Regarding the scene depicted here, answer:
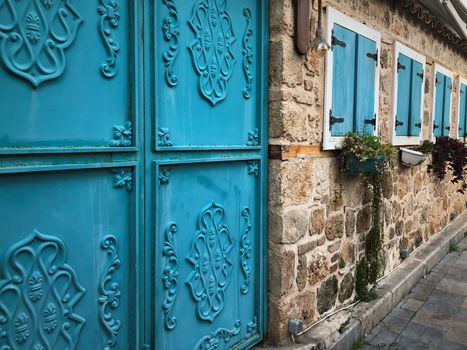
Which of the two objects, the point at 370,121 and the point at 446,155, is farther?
the point at 446,155

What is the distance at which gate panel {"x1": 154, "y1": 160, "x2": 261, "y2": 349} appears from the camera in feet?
6.73

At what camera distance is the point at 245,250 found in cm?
258

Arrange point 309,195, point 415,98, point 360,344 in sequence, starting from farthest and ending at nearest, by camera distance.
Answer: point 415,98
point 360,344
point 309,195

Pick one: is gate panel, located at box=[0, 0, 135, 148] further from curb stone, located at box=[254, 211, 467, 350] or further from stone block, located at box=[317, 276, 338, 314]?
stone block, located at box=[317, 276, 338, 314]

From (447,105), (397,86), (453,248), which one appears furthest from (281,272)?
(447,105)

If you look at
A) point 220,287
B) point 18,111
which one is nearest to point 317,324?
point 220,287

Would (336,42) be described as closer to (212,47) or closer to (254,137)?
(254,137)

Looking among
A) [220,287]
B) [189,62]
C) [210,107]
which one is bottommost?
[220,287]

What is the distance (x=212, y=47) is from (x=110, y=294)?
143 centimetres

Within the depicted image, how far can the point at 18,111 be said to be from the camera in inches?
56.7

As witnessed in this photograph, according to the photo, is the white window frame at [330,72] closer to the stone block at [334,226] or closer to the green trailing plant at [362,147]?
the green trailing plant at [362,147]

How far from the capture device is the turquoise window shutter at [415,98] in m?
4.75

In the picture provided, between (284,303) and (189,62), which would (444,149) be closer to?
(284,303)

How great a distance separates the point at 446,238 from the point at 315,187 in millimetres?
4161
